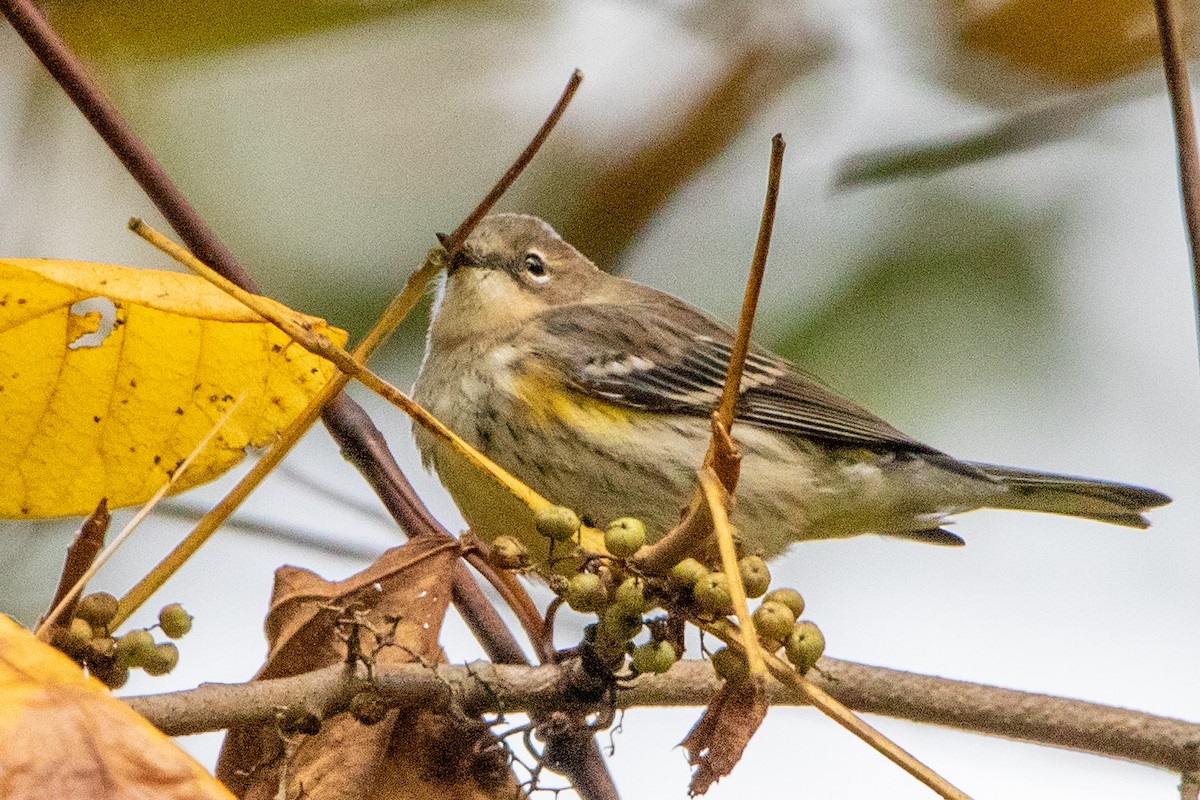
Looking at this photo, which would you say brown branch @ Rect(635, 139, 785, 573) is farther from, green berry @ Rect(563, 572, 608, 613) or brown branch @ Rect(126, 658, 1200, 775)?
brown branch @ Rect(126, 658, 1200, 775)

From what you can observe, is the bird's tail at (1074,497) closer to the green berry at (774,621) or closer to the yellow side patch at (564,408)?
the yellow side patch at (564,408)

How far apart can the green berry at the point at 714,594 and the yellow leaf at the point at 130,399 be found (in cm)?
53

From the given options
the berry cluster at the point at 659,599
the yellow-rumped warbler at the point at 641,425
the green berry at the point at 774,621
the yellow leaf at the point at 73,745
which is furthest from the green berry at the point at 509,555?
the yellow-rumped warbler at the point at 641,425

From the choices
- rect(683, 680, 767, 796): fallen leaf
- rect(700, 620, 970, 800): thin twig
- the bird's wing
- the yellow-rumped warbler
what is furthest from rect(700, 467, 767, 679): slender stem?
the bird's wing

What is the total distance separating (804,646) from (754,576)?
0.09 metres

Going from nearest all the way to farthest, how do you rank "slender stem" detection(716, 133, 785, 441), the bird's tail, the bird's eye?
"slender stem" detection(716, 133, 785, 441) < the bird's tail < the bird's eye

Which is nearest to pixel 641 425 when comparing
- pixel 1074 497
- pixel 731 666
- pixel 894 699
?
pixel 1074 497

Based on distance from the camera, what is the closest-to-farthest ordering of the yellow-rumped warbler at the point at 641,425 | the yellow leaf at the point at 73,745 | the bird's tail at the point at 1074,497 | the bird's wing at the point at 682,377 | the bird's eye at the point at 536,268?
the yellow leaf at the point at 73,745
the yellow-rumped warbler at the point at 641,425
the bird's wing at the point at 682,377
the bird's tail at the point at 1074,497
the bird's eye at the point at 536,268

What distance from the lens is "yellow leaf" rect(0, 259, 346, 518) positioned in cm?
153

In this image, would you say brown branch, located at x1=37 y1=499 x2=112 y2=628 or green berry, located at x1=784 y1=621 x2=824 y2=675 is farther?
green berry, located at x1=784 y1=621 x2=824 y2=675

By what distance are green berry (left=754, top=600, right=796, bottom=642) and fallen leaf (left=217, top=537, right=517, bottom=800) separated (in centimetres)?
37

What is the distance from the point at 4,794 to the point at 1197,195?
116 centimetres

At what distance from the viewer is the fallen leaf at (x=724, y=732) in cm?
121

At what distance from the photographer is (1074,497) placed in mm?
3744
